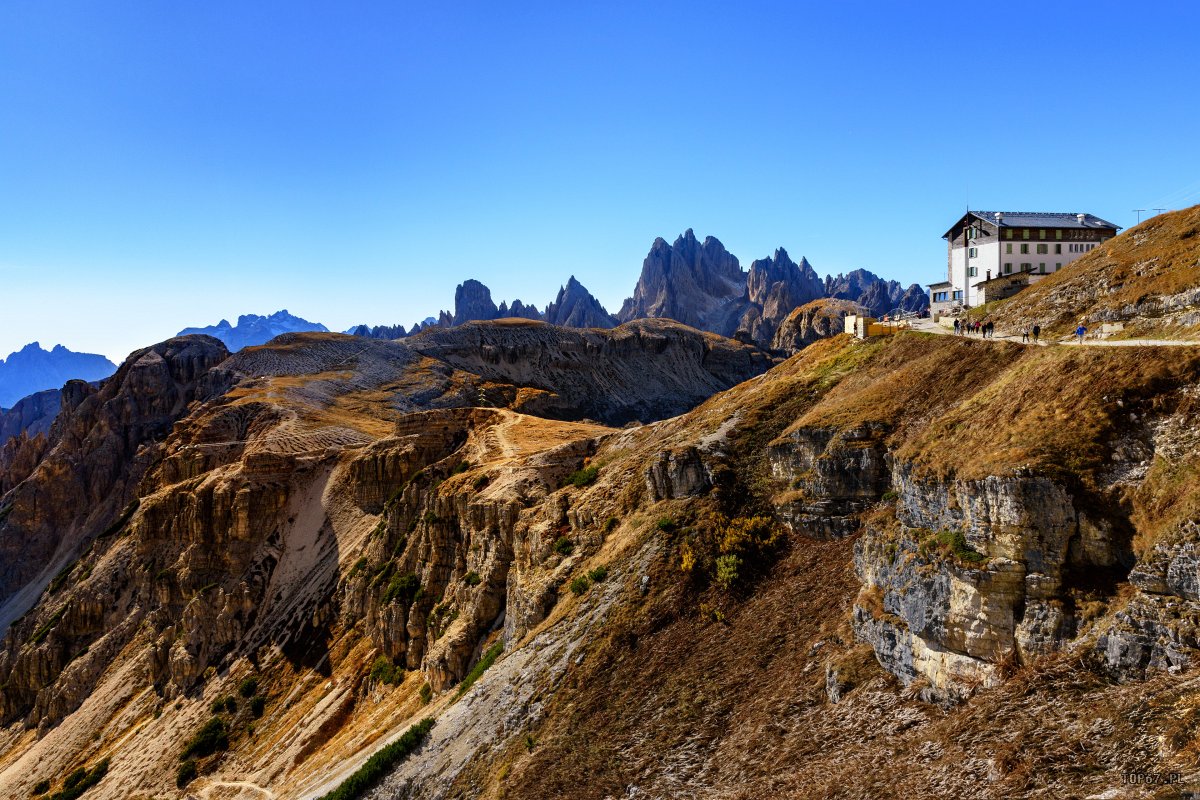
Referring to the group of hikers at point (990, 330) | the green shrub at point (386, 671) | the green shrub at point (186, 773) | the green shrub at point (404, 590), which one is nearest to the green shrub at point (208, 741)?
the green shrub at point (186, 773)

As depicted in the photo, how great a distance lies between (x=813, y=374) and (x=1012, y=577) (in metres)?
24.9

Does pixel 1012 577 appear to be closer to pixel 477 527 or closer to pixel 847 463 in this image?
pixel 847 463

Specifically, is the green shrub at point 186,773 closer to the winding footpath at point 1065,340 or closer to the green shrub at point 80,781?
the green shrub at point 80,781

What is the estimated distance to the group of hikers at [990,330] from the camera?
3134cm

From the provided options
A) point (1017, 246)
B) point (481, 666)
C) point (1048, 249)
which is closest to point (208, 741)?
point (481, 666)

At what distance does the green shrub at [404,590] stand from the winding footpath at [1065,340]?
36621 millimetres

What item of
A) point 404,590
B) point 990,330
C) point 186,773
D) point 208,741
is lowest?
point 186,773

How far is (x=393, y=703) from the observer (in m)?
42.4

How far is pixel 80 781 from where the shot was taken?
50.3 meters

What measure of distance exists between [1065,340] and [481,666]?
106 feet

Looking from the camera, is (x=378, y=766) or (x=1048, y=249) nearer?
(x=378, y=766)

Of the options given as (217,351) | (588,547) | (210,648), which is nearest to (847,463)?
(588,547)

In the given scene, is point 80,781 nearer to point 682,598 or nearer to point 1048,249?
point 682,598

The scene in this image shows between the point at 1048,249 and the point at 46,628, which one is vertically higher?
the point at 1048,249
